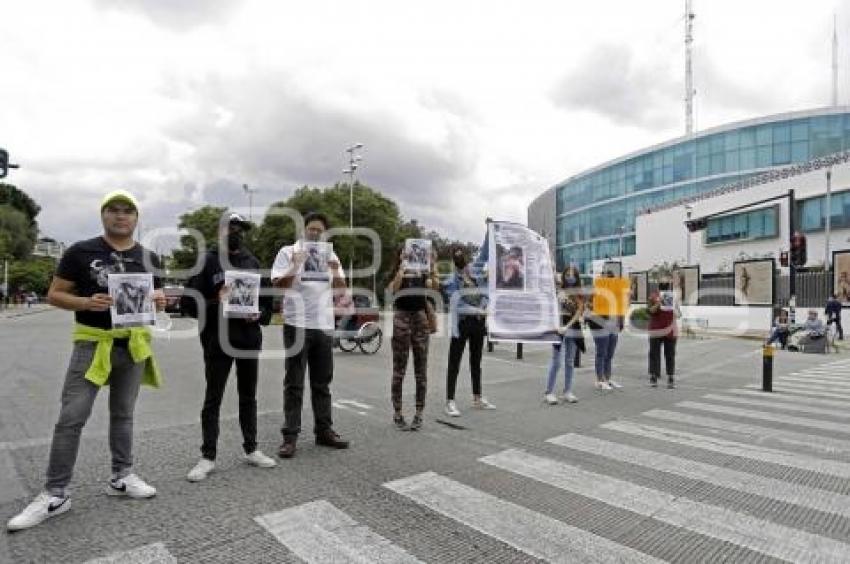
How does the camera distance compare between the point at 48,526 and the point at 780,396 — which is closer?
the point at 48,526

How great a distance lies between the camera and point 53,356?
1408 cm

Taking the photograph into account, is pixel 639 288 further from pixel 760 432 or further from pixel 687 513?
pixel 687 513

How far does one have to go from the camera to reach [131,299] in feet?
13.5

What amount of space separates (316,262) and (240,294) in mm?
888

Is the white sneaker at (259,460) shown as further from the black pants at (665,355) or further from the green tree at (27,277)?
the green tree at (27,277)

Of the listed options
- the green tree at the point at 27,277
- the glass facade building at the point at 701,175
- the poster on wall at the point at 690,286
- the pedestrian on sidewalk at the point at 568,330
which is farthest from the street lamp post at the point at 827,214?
the green tree at the point at 27,277

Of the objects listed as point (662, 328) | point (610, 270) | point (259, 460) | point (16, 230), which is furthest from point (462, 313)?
point (16, 230)

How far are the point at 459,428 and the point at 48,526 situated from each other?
391cm

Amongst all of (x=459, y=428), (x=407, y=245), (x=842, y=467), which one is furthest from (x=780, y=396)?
(x=407, y=245)

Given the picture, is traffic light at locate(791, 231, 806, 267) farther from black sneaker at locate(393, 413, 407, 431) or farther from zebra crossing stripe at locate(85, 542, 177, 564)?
zebra crossing stripe at locate(85, 542, 177, 564)

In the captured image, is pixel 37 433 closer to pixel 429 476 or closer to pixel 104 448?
pixel 104 448

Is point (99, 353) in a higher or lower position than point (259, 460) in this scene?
higher

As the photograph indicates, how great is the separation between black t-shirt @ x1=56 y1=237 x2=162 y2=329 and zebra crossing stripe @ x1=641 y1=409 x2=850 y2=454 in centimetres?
613

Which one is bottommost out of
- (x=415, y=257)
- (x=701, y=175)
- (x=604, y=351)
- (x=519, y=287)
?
(x=604, y=351)
